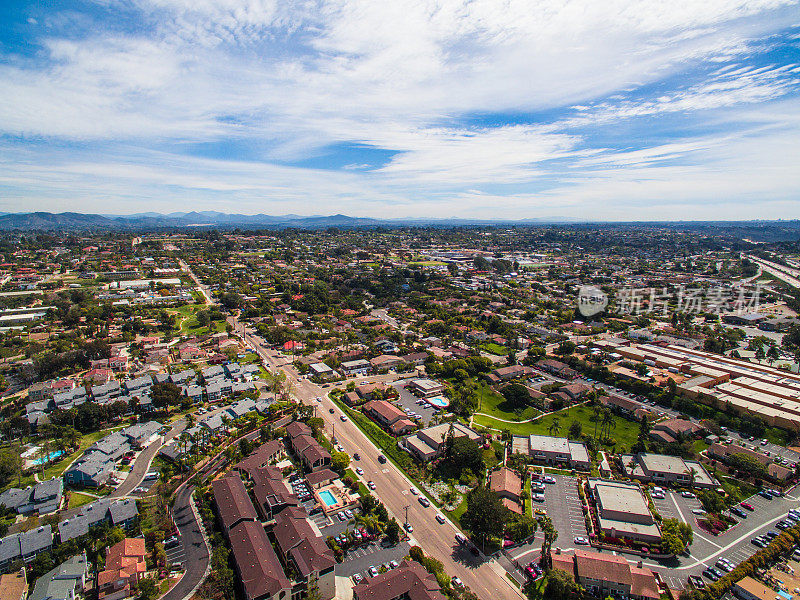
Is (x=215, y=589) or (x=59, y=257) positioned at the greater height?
(x=59, y=257)

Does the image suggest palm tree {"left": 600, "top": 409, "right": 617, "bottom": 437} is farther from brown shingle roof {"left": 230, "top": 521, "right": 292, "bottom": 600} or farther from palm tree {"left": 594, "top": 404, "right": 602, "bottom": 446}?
brown shingle roof {"left": 230, "top": 521, "right": 292, "bottom": 600}

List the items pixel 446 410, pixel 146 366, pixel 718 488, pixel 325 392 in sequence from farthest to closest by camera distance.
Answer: pixel 146 366 < pixel 325 392 < pixel 446 410 < pixel 718 488

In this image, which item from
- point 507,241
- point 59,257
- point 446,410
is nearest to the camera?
point 446,410

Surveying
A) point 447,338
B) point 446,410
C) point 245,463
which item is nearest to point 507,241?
point 447,338

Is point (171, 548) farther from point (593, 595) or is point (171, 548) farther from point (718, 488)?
point (718, 488)

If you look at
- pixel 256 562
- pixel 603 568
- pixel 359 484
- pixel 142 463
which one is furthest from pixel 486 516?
pixel 142 463

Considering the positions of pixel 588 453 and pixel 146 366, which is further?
pixel 146 366

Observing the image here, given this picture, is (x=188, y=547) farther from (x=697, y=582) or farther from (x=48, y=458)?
(x=697, y=582)
